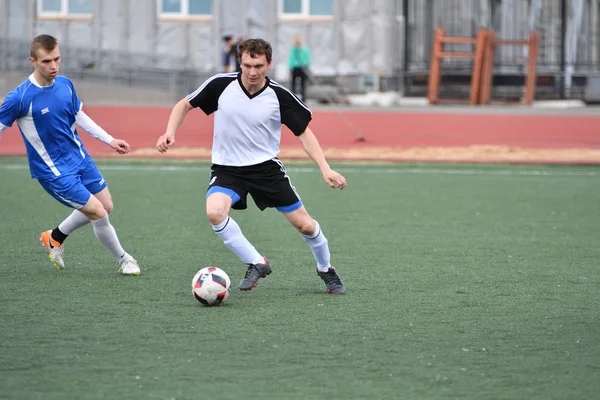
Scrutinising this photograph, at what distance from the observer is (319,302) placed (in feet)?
24.6

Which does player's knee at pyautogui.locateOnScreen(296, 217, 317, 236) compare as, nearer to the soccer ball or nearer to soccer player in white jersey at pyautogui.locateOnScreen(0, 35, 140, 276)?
the soccer ball

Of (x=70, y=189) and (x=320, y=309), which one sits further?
(x=70, y=189)

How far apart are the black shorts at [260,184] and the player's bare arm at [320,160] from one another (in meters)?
0.22

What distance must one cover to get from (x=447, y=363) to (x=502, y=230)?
568 cm

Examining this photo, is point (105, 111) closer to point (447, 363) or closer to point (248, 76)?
point (248, 76)

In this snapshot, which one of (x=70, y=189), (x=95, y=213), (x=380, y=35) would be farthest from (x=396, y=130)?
(x=70, y=189)

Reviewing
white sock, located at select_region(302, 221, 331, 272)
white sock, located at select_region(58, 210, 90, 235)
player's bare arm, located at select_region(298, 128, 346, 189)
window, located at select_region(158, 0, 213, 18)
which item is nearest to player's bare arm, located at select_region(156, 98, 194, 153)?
player's bare arm, located at select_region(298, 128, 346, 189)

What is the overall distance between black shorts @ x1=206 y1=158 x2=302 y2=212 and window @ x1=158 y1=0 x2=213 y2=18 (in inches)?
1166

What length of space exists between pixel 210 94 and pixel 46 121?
132 centimetres

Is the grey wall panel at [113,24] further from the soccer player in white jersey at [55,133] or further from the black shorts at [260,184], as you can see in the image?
the black shorts at [260,184]

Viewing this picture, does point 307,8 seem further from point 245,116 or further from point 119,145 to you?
point 245,116

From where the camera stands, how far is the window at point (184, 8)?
120ft

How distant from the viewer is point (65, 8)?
36812 mm

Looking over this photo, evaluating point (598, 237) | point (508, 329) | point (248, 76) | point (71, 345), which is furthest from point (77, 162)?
point (598, 237)
